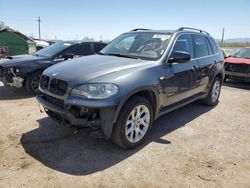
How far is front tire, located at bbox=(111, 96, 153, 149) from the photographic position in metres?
3.67

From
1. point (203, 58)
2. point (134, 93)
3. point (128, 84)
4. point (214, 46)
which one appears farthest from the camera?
point (214, 46)

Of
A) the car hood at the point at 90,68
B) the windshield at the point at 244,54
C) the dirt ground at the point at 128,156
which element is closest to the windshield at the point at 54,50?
the dirt ground at the point at 128,156

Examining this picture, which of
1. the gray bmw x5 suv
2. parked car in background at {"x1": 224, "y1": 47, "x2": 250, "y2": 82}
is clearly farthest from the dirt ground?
parked car in background at {"x1": 224, "y1": 47, "x2": 250, "y2": 82}

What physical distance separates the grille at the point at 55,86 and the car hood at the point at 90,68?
64 millimetres

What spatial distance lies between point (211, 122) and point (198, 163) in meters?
1.95

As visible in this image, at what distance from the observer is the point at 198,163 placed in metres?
3.71

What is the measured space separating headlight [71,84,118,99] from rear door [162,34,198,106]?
115cm

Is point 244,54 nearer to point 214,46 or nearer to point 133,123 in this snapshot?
point 214,46

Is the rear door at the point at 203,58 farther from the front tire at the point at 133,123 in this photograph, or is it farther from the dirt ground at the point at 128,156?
the front tire at the point at 133,123

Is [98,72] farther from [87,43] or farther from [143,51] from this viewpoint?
[87,43]

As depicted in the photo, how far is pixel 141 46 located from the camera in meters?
4.81

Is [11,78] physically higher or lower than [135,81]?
lower

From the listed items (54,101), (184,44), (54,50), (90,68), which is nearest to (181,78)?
(184,44)

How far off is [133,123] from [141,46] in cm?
160
